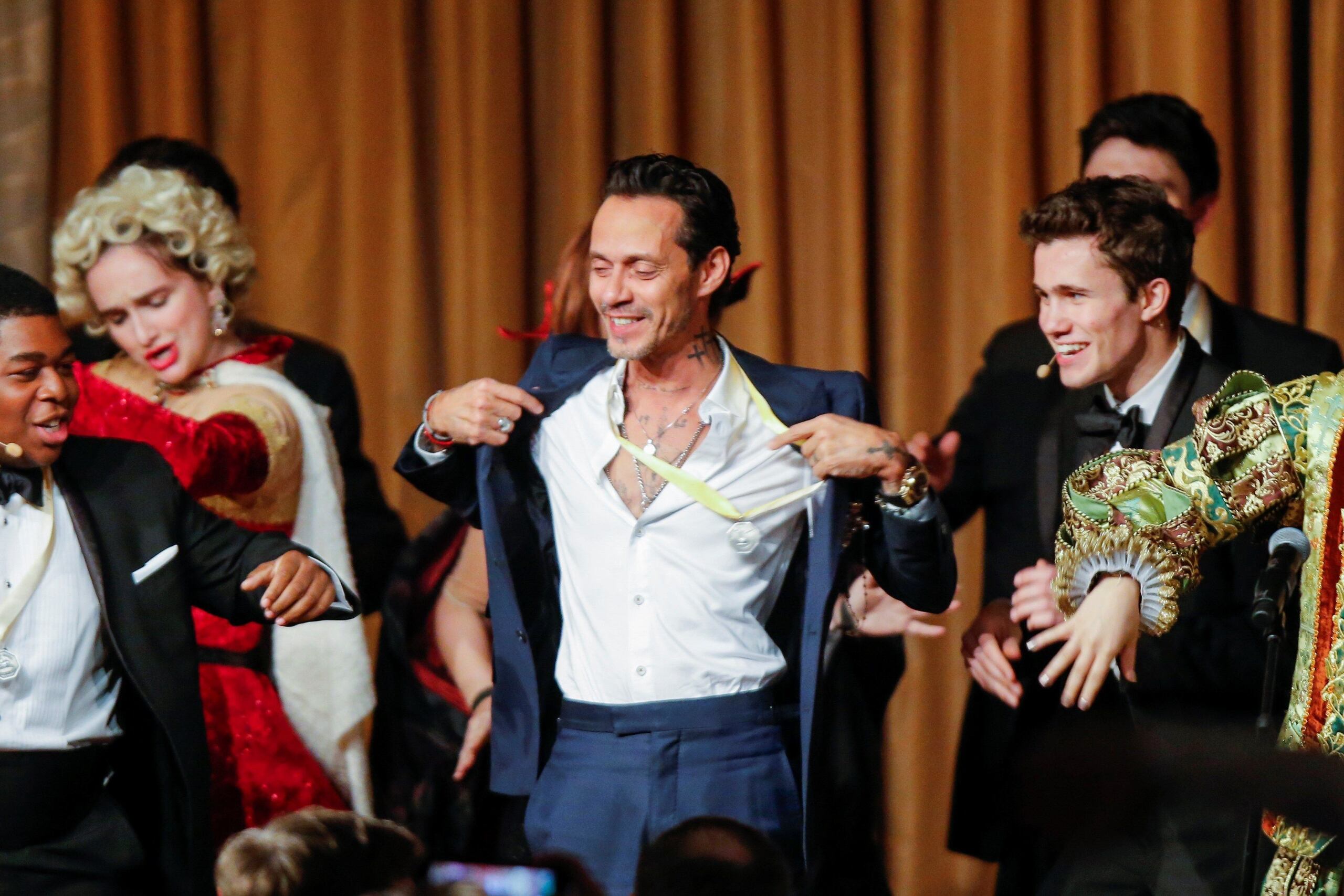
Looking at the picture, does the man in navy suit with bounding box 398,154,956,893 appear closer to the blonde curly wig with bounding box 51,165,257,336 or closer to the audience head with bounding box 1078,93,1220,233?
the blonde curly wig with bounding box 51,165,257,336

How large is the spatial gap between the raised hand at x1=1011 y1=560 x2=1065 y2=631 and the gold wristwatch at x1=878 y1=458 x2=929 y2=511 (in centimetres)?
22

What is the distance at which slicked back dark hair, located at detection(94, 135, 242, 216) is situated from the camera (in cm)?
371

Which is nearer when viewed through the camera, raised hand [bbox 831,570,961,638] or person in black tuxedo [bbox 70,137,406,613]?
raised hand [bbox 831,570,961,638]

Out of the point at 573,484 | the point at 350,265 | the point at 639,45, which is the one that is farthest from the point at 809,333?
the point at 573,484

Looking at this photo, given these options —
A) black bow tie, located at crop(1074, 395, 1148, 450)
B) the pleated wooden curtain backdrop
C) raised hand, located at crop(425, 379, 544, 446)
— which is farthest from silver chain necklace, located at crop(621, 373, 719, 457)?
the pleated wooden curtain backdrop

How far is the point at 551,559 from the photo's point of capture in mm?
2777

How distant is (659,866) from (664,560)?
0.87m

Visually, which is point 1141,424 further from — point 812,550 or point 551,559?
point 551,559

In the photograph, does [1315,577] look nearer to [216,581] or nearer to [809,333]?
[216,581]

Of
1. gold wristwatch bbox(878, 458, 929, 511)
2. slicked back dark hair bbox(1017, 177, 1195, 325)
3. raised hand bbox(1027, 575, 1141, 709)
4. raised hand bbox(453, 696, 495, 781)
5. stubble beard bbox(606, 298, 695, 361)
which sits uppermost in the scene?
slicked back dark hair bbox(1017, 177, 1195, 325)

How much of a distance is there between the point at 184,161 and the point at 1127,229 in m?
2.01

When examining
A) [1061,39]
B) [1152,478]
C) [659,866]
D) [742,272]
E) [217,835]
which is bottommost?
[217,835]

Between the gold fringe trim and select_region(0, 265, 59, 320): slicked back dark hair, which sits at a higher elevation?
select_region(0, 265, 59, 320): slicked back dark hair

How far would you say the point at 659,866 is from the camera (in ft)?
→ 5.94
